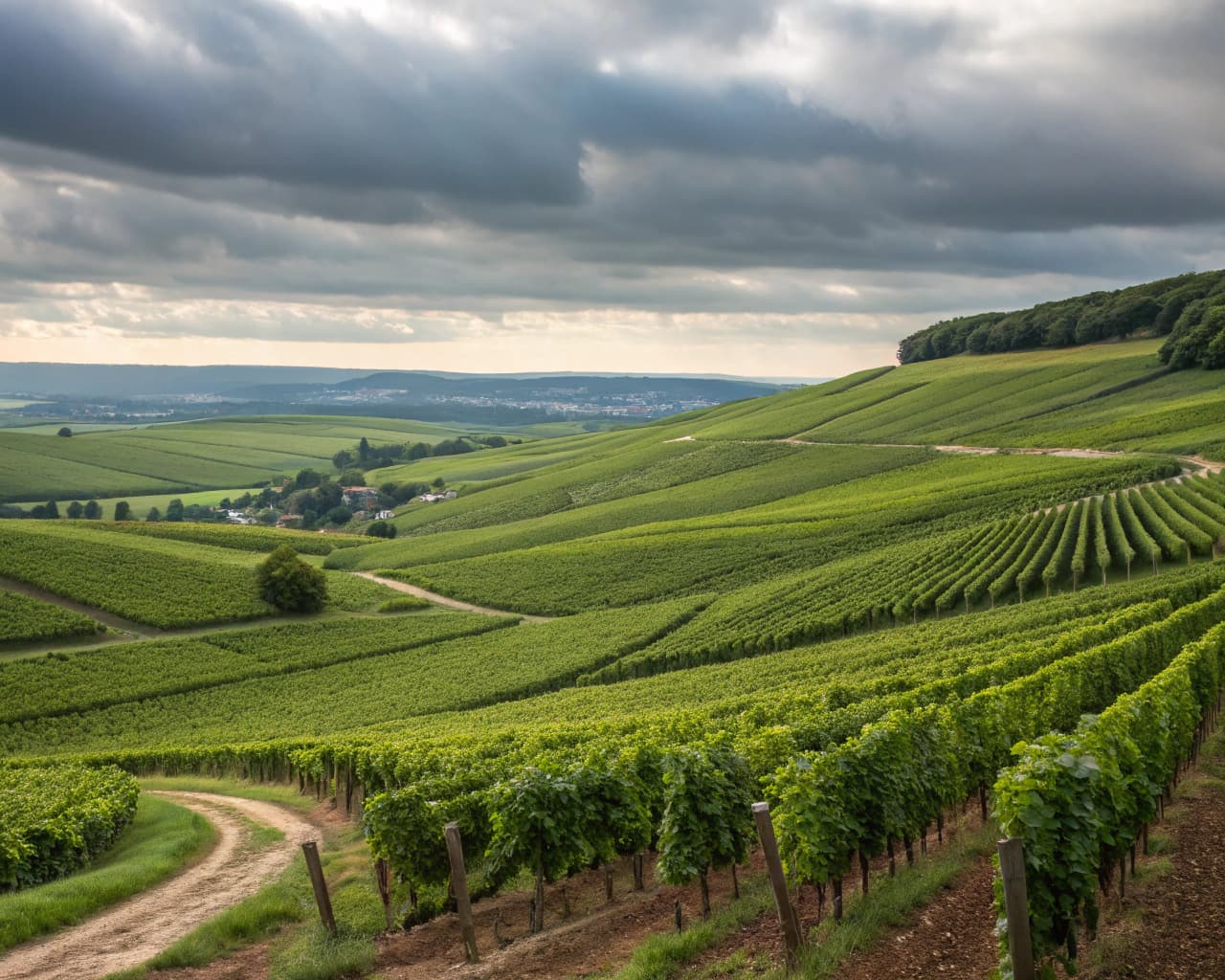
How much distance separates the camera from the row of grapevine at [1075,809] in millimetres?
10945

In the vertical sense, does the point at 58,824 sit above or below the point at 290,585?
above

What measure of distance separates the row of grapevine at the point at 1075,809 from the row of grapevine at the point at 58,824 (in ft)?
64.9

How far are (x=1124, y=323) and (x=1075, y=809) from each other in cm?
16116

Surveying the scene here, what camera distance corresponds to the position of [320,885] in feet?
46.6

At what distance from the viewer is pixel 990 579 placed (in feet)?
174

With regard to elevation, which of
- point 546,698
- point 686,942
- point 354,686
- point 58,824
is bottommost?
point 354,686

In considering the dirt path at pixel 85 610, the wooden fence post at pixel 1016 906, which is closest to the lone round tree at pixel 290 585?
the dirt path at pixel 85 610

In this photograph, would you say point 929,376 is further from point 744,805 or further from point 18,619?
point 744,805

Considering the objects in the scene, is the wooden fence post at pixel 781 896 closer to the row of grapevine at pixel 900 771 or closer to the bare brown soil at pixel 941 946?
the bare brown soil at pixel 941 946

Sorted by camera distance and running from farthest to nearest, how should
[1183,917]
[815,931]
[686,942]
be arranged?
[815,931] → [686,942] → [1183,917]

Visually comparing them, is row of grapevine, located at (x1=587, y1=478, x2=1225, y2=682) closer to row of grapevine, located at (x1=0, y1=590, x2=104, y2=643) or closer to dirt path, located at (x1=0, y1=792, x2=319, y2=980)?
dirt path, located at (x1=0, y1=792, x2=319, y2=980)

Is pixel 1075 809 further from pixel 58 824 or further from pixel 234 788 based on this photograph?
pixel 234 788

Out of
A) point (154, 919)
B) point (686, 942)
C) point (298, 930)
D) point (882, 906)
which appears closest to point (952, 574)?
point (882, 906)

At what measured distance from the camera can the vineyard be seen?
14883 millimetres
